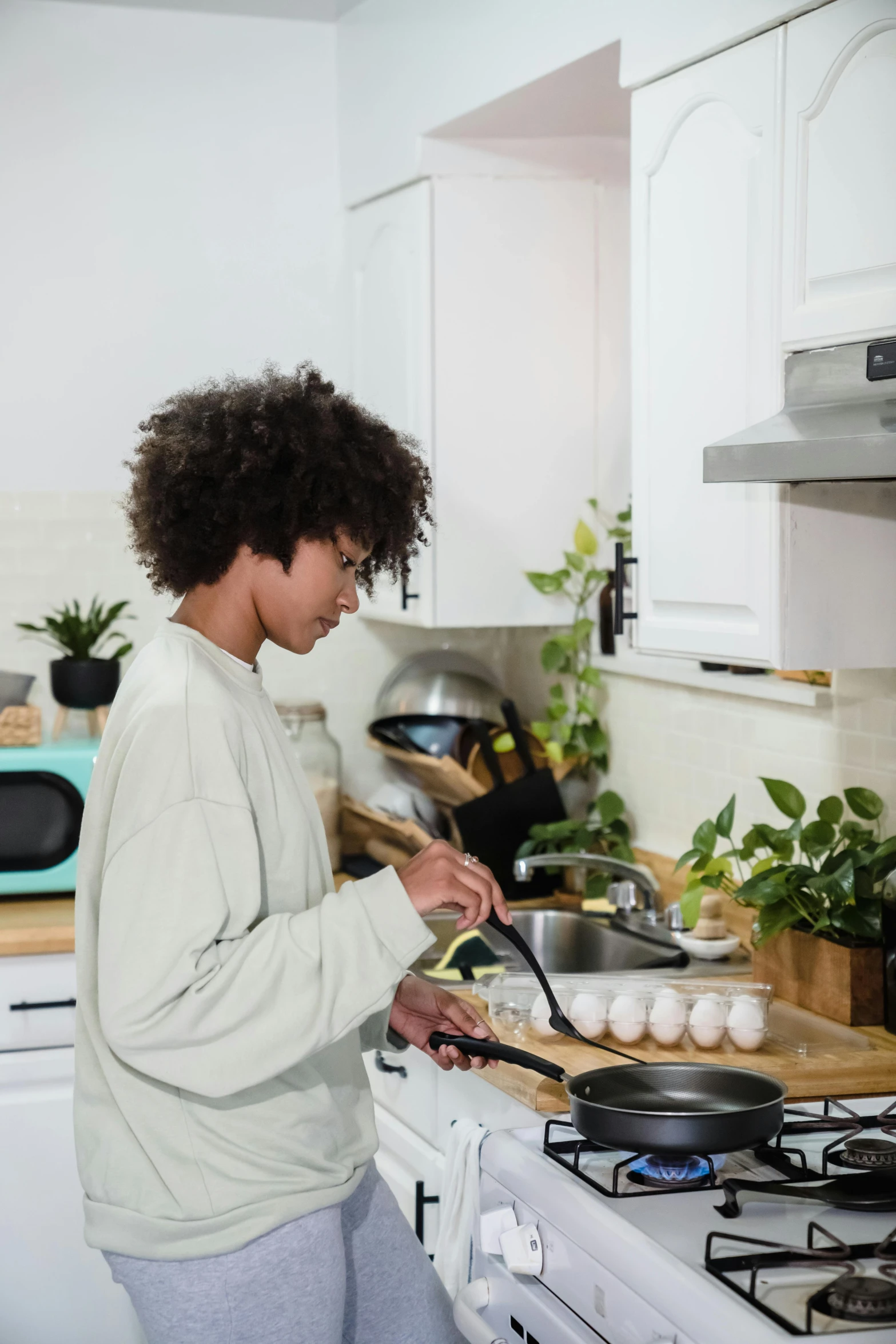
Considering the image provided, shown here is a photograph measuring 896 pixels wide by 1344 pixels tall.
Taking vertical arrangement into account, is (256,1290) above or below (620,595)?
below

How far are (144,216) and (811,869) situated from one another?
7.01 ft

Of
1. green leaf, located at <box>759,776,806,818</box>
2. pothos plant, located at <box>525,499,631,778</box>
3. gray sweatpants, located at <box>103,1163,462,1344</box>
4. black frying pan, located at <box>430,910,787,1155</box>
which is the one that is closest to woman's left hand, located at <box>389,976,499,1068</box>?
black frying pan, located at <box>430,910,787,1155</box>

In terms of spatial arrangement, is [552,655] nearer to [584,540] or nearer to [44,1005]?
[584,540]

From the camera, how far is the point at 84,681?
9.82 feet

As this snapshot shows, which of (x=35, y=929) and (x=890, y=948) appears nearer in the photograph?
(x=890, y=948)

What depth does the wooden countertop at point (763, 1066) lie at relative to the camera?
1.80 meters

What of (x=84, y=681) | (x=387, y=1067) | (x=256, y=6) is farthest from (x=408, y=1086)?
(x=256, y=6)

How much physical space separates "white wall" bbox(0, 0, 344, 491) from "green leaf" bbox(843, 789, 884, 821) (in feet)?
5.91

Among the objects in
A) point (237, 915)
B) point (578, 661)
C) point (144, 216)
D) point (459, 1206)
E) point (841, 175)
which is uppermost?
point (144, 216)

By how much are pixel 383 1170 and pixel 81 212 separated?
2134 mm

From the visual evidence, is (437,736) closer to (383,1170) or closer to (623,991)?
(383,1170)

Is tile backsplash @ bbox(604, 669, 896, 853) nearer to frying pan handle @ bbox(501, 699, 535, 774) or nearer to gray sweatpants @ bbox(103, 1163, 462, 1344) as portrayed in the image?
frying pan handle @ bbox(501, 699, 535, 774)

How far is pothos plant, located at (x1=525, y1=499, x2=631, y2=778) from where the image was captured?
9.68 feet

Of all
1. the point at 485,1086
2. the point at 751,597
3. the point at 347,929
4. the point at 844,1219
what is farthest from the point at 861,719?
the point at 347,929
